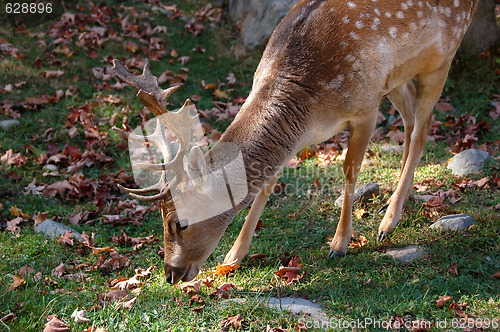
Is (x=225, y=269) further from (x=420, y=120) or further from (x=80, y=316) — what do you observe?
(x=420, y=120)

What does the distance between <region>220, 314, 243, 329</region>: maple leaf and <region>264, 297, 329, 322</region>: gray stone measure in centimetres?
27

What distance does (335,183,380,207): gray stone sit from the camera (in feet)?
18.6

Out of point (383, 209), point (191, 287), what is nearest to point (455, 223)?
point (383, 209)

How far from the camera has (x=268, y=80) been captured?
176 inches

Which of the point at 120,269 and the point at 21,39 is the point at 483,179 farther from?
the point at 21,39

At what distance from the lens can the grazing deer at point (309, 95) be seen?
4230 millimetres

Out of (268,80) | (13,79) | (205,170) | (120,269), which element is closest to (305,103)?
(268,80)

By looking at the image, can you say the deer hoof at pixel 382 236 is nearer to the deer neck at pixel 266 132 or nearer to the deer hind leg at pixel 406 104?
the deer hind leg at pixel 406 104

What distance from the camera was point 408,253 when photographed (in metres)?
4.69

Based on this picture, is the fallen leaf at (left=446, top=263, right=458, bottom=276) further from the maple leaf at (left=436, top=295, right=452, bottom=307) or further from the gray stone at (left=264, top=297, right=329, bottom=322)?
the gray stone at (left=264, top=297, right=329, bottom=322)

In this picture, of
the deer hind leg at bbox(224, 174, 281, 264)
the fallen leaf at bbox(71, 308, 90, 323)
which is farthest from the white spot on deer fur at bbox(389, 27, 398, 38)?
the fallen leaf at bbox(71, 308, 90, 323)

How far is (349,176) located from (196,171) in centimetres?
162

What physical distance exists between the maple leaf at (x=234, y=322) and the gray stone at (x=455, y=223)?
7.26ft

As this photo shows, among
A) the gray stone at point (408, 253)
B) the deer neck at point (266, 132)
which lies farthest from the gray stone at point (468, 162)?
the deer neck at point (266, 132)
